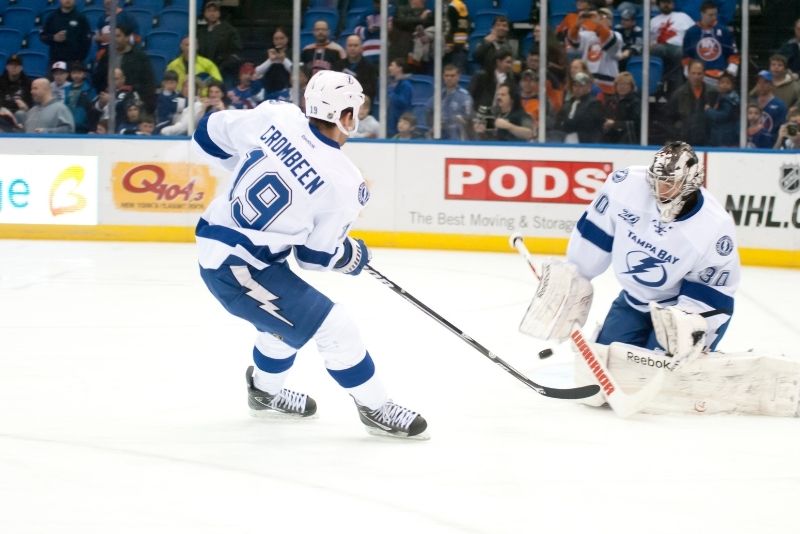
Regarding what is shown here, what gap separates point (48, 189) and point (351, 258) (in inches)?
209

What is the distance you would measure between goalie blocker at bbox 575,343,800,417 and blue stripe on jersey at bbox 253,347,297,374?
3.42 ft

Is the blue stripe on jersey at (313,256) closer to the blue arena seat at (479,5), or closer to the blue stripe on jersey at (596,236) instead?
the blue stripe on jersey at (596,236)

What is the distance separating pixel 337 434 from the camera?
12.1ft

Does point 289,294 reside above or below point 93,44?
below

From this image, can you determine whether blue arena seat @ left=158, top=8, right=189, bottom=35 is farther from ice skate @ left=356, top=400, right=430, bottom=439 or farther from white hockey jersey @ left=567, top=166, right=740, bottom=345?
ice skate @ left=356, top=400, right=430, bottom=439

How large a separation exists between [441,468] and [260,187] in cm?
94

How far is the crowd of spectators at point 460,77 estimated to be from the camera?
26.6 feet

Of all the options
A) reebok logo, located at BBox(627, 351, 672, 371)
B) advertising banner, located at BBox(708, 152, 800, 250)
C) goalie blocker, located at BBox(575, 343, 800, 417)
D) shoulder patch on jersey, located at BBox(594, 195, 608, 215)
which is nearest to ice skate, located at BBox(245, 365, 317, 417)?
goalie blocker, located at BBox(575, 343, 800, 417)

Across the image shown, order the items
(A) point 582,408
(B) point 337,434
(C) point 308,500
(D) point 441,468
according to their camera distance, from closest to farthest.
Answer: (C) point 308,500, (D) point 441,468, (B) point 337,434, (A) point 582,408

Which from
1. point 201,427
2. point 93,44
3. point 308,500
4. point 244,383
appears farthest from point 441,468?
point 93,44

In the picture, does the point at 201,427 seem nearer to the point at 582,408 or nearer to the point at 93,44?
the point at 582,408

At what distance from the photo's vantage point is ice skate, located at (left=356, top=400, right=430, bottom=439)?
3594 millimetres

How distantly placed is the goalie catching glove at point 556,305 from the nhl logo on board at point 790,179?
3946mm

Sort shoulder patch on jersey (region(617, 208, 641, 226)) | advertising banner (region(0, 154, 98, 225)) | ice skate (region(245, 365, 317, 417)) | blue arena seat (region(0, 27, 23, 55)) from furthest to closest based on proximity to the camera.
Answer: blue arena seat (region(0, 27, 23, 55)), advertising banner (region(0, 154, 98, 225)), shoulder patch on jersey (region(617, 208, 641, 226)), ice skate (region(245, 365, 317, 417))
